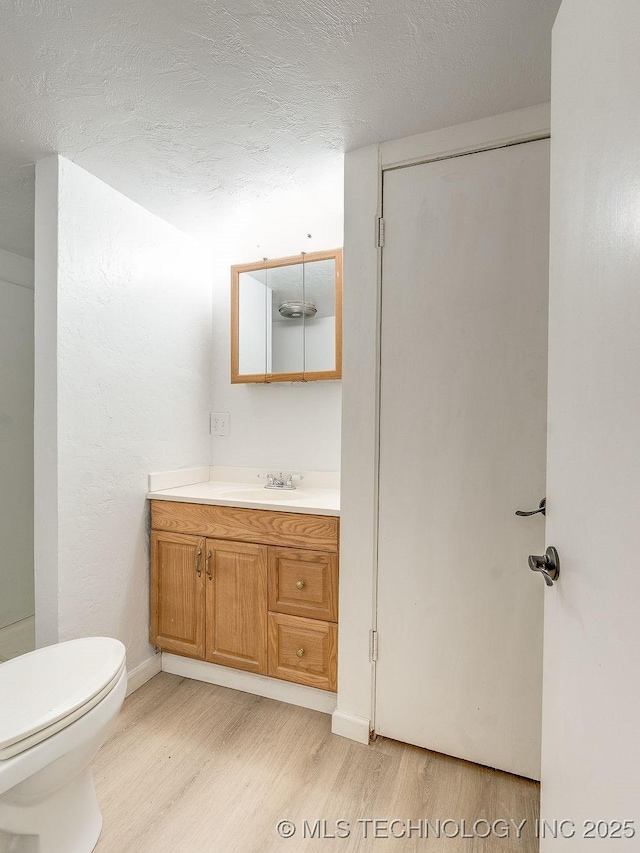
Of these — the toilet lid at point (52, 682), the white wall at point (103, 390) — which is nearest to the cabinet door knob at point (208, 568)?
the white wall at point (103, 390)

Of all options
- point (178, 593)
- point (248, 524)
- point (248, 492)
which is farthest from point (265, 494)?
point (178, 593)

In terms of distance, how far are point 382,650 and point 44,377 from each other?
1640 mm

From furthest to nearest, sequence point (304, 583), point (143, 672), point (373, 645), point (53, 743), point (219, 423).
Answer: point (219, 423)
point (143, 672)
point (304, 583)
point (373, 645)
point (53, 743)

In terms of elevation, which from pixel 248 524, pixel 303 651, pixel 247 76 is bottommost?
pixel 303 651

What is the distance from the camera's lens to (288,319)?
7.68ft

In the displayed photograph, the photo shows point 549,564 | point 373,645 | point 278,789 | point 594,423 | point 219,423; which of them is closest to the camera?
point 594,423

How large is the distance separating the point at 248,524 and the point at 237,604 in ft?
1.18

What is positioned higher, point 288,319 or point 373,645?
point 288,319

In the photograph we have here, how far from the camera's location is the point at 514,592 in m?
1.51

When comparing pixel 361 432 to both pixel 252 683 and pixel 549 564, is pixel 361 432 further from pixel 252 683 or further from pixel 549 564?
pixel 252 683

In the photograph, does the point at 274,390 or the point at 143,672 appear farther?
the point at 274,390

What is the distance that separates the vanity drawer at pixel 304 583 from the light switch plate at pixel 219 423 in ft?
2.97

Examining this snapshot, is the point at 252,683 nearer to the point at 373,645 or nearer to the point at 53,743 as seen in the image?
the point at 373,645

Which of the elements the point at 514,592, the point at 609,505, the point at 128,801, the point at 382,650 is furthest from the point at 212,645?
the point at 609,505
